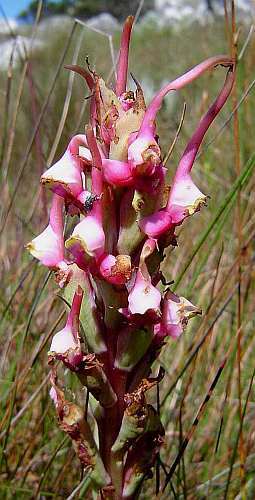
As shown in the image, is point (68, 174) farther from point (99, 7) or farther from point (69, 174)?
point (99, 7)

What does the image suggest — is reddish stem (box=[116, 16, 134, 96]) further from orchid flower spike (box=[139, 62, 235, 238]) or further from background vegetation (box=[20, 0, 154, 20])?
background vegetation (box=[20, 0, 154, 20])

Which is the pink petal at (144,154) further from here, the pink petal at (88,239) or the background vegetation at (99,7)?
the background vegetation at (99,7)

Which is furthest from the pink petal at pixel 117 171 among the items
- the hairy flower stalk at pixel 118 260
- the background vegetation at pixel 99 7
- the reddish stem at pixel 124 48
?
the background vegetation at pixel 99 7

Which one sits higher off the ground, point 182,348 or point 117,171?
point 117,171

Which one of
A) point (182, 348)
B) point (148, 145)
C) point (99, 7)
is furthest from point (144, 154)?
point (99, 7)

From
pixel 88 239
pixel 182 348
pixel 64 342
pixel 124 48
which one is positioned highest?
pixel 124 48

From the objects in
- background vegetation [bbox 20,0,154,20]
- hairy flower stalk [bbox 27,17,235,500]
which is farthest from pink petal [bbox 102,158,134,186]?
background vegetation [bbox 20,0,154,20]

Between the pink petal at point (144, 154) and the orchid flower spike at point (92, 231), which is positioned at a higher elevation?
the pink petal at point (144, 154)
